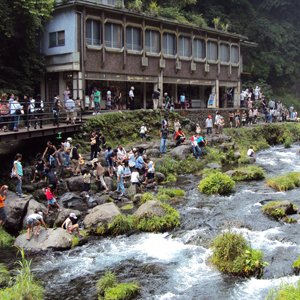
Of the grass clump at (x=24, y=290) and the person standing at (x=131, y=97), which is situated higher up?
the person standing at (x=131, y=97)

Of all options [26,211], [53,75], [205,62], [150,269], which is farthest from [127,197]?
[205,62]

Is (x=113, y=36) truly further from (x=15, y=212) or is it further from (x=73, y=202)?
(x=15, y=212)

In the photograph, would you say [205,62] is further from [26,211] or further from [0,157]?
[26,211]

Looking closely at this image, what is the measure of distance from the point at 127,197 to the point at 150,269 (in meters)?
8.12

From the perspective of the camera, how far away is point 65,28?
31969 millimetres

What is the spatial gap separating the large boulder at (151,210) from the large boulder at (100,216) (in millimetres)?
916

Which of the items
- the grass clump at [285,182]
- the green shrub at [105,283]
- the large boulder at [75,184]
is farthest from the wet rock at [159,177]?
the green shrub at [105,283]

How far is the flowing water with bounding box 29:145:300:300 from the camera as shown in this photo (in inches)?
476

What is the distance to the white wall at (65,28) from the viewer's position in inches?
1236

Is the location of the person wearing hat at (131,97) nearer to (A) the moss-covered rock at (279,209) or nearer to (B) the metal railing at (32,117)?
(B) the metal railing at (32,117)

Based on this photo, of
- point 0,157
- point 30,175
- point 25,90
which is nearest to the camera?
point 30,175

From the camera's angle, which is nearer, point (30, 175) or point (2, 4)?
point (30, 175)

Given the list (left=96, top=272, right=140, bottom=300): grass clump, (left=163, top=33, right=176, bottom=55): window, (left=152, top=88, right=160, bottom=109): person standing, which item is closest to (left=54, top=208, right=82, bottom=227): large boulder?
(left=96, top=272, right=140, bottom=300): grass clump

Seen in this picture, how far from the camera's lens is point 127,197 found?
845 inches
